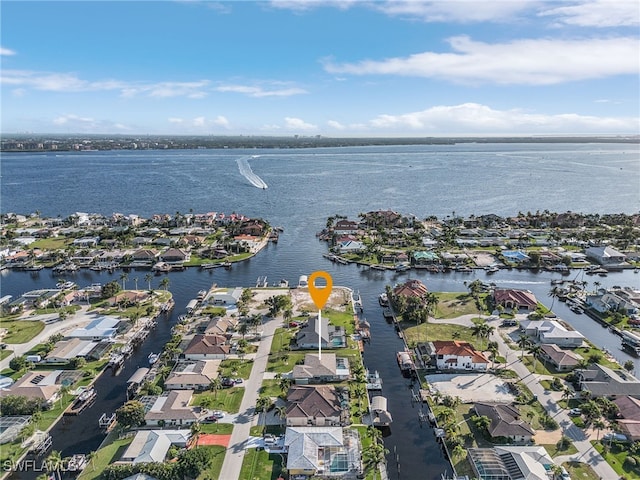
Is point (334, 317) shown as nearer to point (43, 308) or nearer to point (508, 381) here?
point (508, 381)

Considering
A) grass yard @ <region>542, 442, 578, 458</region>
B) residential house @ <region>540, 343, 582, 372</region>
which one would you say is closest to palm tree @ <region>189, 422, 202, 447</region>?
grass yard @ <region>542, 442, 578, 458</region>

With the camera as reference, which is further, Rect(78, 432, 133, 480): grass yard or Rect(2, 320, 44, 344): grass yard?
Rect(2, 320, 44, 344): grass yard

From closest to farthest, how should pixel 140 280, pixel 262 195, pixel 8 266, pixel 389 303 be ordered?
pixel 389 303 → pixel 140 280 → pixel 8 266 → pixel 262 195

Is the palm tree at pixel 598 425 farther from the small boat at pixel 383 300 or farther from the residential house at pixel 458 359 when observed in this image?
the small boat at pixel 383 300

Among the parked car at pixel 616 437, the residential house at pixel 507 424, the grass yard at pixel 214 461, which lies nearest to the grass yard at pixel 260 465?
the grass yard at pixel 214 461

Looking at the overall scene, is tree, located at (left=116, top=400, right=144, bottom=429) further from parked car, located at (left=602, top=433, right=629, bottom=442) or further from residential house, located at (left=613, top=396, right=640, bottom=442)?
residential house, located at (left=613, top=396, right=640, bottom=442)

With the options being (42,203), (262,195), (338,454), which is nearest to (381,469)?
(338,454)
